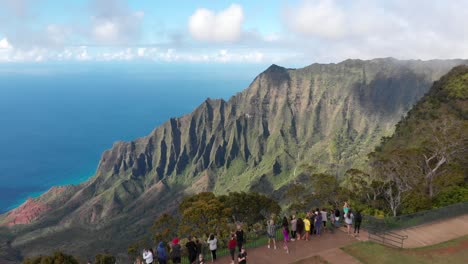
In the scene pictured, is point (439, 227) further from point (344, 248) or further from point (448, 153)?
point (448, 153)

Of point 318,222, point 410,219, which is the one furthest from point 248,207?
point 410,219

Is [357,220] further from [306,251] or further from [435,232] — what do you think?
[435,232]

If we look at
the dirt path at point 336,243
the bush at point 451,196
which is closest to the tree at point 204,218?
the dirt path at point 336,243

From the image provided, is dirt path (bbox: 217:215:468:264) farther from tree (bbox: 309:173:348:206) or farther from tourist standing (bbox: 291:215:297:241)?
tree (bbox: 309:173:348:206)

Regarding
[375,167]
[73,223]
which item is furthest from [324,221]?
[73,223]

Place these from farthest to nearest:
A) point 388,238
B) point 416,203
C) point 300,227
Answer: point 416,203, point 388,238, point 300,227

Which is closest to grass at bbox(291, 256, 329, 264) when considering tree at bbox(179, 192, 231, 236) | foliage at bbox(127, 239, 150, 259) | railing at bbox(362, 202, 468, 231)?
railing at bbox(362, 202, 468, 231)
